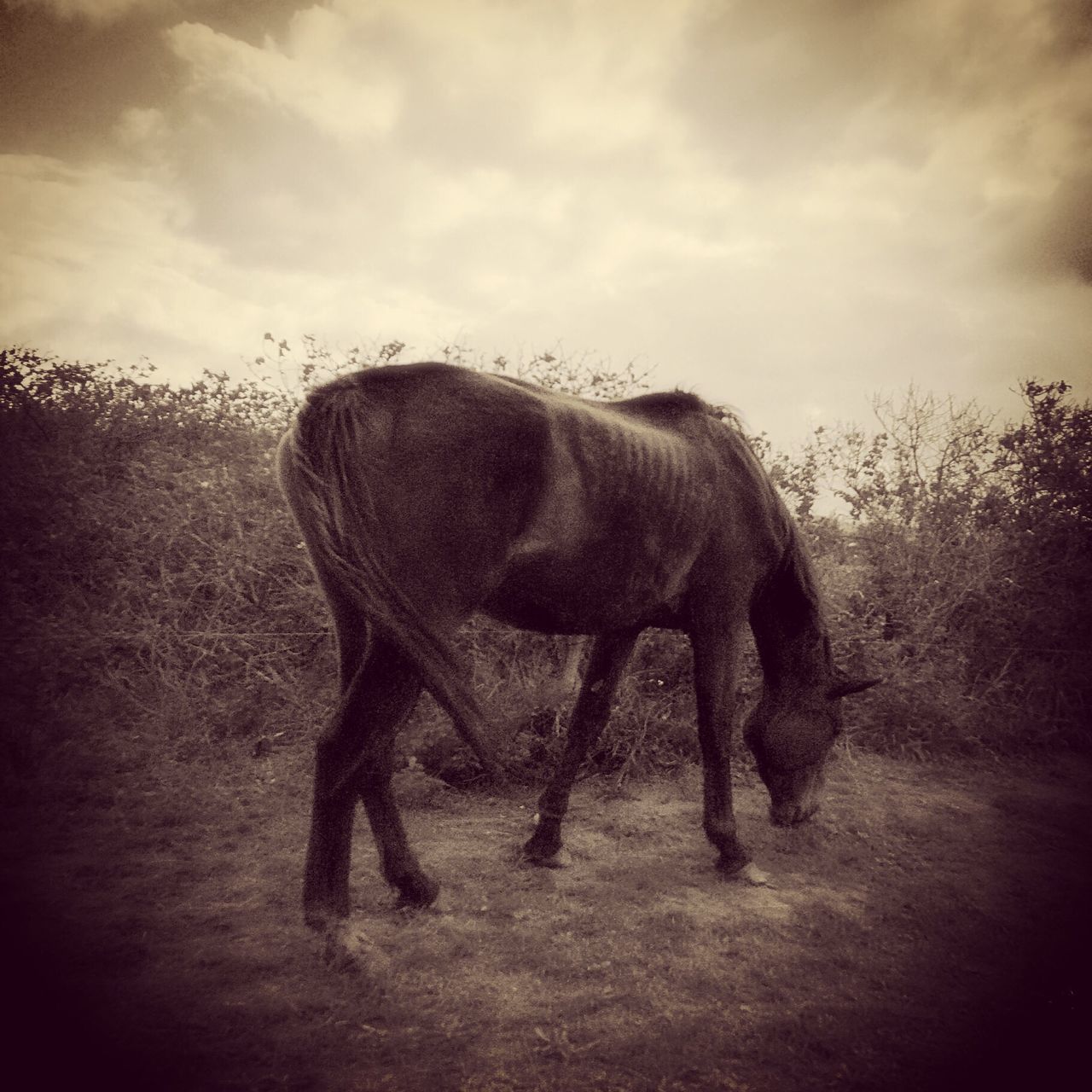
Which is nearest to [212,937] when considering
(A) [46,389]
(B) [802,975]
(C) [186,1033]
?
(C) [186,1033]

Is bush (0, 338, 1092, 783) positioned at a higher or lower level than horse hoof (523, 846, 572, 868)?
higher

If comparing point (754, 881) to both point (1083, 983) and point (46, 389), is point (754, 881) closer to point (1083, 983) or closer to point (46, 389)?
point (1083, 983)

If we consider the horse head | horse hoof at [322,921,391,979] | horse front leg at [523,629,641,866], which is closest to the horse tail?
horse hoof at [322,921,391,979]

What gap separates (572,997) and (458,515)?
6.46 feet

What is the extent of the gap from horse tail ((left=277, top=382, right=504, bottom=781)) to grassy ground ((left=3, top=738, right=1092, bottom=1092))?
3.26ft

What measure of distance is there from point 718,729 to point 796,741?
A: 678 millimetres

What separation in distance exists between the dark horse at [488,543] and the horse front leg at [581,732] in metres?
0.02

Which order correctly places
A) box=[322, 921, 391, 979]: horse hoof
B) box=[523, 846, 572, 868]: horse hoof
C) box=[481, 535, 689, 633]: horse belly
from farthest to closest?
box=[523, 846, 572, 868]: horse hoof, box=[481, 535, 689, 633]: horse belly, box=[322, 921, 391, 979]: horse hoof

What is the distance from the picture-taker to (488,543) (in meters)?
2.55

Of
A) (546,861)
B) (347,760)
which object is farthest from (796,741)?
(347,760)

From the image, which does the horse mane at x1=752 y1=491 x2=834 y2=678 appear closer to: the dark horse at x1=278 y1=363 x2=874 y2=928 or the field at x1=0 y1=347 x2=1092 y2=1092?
the dark horse at x1=278 y1=363 x2=874 y2=928

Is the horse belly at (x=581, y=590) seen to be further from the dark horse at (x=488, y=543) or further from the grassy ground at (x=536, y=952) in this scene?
the grassy ground at (x=536, y=952)

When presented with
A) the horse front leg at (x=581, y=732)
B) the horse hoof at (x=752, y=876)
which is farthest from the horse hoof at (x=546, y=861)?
the horse hoof at (x=752, y=876)

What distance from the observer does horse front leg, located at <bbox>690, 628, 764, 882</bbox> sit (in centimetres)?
353
